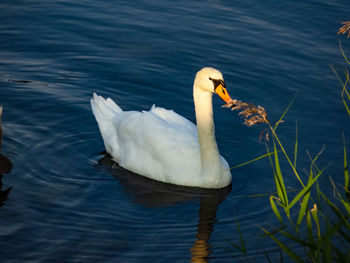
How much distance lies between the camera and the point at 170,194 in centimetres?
732

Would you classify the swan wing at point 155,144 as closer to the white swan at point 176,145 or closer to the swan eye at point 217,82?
the white swan at point 176,145

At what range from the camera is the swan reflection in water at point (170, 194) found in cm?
690

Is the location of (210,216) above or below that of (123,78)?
below

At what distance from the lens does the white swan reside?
7.14 metres

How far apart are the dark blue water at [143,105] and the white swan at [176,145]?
173 millimetres

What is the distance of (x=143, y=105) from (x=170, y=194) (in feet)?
7.52

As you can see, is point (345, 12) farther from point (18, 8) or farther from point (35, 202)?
point (35, 202)

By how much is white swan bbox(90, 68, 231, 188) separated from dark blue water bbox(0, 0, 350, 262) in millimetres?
173

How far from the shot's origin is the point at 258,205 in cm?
700

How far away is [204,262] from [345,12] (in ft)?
24.7

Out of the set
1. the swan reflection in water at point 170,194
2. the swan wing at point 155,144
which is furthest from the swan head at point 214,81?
the swan reflection in water at point 170,194

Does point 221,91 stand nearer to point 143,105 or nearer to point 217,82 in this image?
point 217,82

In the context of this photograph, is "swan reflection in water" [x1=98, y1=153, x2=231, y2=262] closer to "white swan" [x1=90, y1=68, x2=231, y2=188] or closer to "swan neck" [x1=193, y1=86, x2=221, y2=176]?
"white swan" [x1=90, y1=68, x2=231, y2=188]

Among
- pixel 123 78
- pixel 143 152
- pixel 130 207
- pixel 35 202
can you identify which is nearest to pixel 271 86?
pixel 123 78
